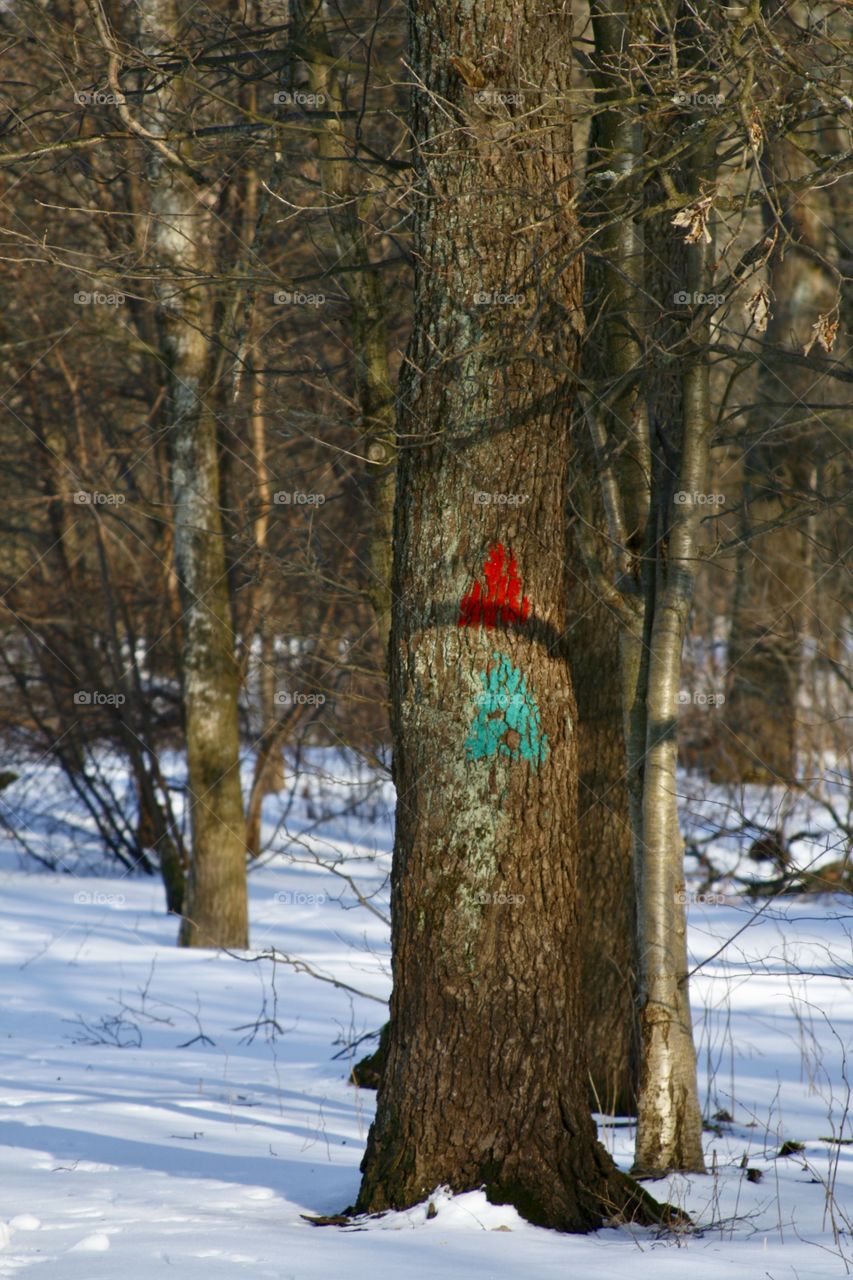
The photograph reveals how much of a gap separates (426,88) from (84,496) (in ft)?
20.9

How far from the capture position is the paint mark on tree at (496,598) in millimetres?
4137

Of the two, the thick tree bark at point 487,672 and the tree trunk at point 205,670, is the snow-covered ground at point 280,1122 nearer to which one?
the thick tree bark at point 487,672

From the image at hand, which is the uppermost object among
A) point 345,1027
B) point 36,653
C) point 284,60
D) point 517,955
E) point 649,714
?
point 284,60

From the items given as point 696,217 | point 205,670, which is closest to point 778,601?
point 205,670

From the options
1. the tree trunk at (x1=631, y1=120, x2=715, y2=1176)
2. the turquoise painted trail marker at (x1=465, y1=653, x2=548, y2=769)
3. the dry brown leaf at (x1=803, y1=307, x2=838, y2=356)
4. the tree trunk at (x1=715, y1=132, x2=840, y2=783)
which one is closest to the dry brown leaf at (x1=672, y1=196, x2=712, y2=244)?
the dry brown leaf at (x1=803, y1=307, x2=838, y2=356)

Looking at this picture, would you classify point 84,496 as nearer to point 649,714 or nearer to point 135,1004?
point 135,1004

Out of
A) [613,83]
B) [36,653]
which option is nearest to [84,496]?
[36,653]

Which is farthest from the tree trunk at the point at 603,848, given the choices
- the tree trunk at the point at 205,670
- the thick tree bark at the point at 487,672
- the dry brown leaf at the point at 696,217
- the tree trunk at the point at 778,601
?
the tree trunk at the point at 778,601

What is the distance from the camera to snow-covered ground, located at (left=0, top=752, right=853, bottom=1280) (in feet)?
11.8

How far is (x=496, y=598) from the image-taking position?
414 centimetres

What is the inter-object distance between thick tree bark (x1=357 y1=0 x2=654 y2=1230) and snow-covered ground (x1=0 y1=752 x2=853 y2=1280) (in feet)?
0.81

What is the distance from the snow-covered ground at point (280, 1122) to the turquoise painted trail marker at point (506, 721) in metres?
0.87

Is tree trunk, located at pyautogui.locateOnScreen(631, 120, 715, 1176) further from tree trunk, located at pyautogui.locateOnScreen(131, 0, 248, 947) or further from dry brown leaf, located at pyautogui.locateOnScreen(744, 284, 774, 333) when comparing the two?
tree trunk, located at pyautogui.locateOnScreen(131, 0, 248, 947)

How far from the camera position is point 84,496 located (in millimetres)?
9992
